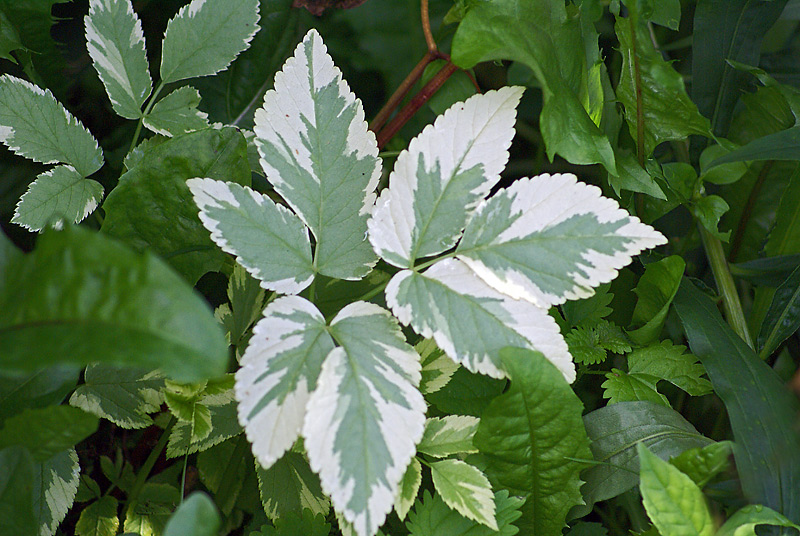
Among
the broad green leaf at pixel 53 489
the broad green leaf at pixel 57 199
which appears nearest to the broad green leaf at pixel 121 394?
the broad green leaf at pixel 53 489

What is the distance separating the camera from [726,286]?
0.78m

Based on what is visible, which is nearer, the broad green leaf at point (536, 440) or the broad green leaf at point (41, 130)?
the broad green leaf at point (536, 440)

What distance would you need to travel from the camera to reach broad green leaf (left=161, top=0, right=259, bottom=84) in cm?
70

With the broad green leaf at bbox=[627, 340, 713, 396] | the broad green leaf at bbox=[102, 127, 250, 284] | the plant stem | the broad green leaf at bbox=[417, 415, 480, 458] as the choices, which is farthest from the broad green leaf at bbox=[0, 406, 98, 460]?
the plant stem

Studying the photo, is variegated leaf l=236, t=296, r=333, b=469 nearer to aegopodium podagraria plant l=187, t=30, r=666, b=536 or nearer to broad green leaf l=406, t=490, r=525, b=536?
aegopodium podagraria plant l=187, t=30, r=666, b=536

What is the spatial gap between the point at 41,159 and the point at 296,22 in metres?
0.43

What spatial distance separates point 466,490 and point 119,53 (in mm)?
619

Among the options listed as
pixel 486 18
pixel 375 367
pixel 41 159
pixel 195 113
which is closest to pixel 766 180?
pixel 486 18

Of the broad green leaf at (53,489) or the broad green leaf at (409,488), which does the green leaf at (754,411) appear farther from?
the broad green leaf at (53,489)

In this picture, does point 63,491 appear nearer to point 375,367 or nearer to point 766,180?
point 375,367

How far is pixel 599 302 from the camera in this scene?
2.30ft

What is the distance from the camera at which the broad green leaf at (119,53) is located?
673 mm

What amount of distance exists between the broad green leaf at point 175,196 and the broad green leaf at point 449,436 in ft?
1.00

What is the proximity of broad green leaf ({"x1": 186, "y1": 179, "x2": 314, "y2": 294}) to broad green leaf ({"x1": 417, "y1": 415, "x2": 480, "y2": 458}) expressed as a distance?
199 mm
